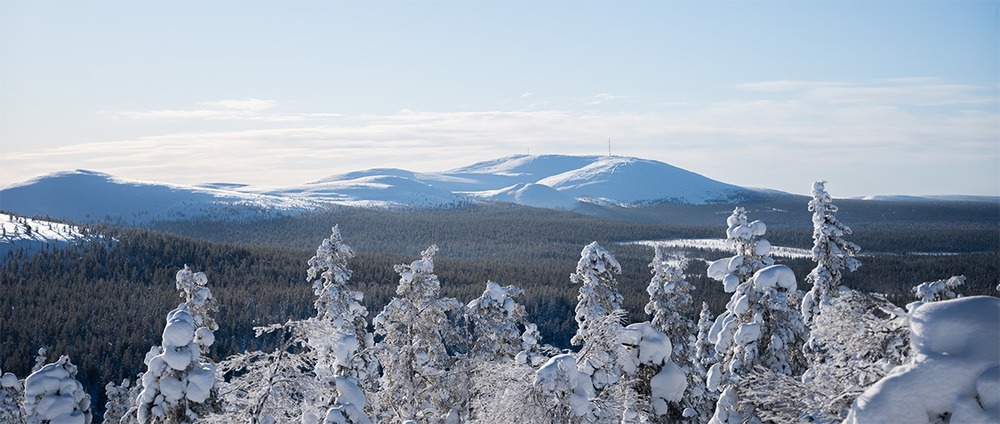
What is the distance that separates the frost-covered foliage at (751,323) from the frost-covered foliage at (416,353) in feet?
28.3

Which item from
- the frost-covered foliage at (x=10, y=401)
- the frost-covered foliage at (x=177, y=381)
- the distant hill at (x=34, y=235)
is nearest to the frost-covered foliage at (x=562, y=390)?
the frost-covered foliage at (x=177, y=381)

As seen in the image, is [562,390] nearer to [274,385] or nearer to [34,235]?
[274,385]

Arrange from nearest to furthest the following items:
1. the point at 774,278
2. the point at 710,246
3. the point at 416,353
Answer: the point at 774,278
the point at 416,353
the point at 710,246

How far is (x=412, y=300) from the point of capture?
27.2 m

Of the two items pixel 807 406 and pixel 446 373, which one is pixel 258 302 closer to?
pixel 446 373

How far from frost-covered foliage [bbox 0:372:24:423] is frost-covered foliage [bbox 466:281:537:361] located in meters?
15.5

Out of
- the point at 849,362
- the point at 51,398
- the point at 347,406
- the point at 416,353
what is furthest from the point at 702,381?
the point at 51,398

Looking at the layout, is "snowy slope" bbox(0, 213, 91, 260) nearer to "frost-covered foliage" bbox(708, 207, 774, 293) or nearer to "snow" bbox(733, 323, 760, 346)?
"frost-covered foliage" bbox(708, 207, 774, 293)

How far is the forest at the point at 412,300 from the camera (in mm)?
12836

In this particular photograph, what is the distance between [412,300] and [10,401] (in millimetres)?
14267

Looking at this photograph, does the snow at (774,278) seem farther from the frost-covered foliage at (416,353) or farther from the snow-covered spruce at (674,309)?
the frost-covered foliage at (416,353)

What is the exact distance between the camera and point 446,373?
24516mm

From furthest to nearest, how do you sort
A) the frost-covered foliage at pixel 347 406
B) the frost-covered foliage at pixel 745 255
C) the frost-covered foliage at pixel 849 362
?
the frost-covered foliage at pixel 745 255 < the frost-covered foliage at pixel 347 406 < the frost-covered foliage at pixel 849 362

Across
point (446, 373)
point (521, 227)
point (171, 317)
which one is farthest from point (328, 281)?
point (521, 227)
